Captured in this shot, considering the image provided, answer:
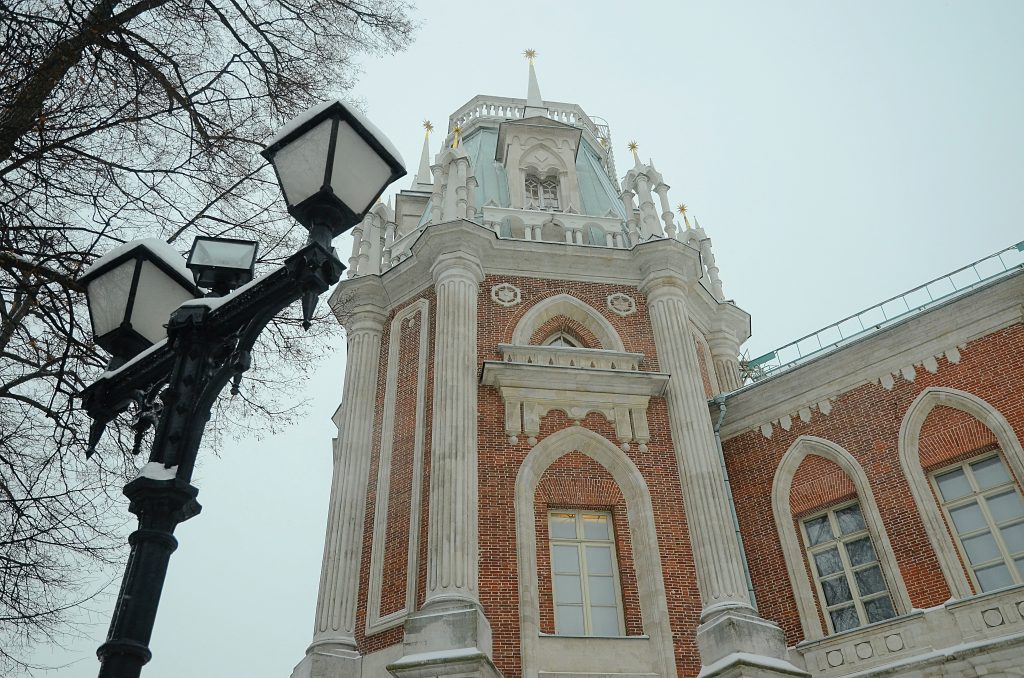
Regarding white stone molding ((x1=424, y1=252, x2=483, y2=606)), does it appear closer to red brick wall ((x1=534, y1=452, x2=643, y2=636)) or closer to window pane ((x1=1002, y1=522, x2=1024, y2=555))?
red brick wall ((x1=534, y1=452, x2=643, y2=636))

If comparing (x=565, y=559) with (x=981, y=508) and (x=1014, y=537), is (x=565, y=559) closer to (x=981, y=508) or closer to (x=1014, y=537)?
(x=981, y=508)

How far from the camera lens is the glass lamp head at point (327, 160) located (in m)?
4.64

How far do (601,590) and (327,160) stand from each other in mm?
11854

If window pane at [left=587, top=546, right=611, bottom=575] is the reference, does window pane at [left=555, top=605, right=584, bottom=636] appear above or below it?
below

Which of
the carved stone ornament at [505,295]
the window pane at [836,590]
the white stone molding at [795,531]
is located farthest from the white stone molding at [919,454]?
the carved stone ornament at [505,295]

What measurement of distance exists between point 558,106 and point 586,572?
1606cm

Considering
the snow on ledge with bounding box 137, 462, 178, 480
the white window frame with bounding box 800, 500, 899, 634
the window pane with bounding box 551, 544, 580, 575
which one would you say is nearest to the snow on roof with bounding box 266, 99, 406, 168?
the snow on ledge with bounding box 137, 462, 178, 480

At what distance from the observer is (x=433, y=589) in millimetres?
13734

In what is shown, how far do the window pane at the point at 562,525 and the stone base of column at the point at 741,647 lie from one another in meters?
2.84

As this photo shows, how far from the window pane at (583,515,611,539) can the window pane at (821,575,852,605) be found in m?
3.87

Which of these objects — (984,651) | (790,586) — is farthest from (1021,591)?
(790,586)

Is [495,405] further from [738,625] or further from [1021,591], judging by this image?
[1021,591]

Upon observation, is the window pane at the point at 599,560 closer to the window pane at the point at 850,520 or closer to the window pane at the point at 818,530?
the window pane at the point at 818,530

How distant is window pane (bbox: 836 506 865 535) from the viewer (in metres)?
15.2
